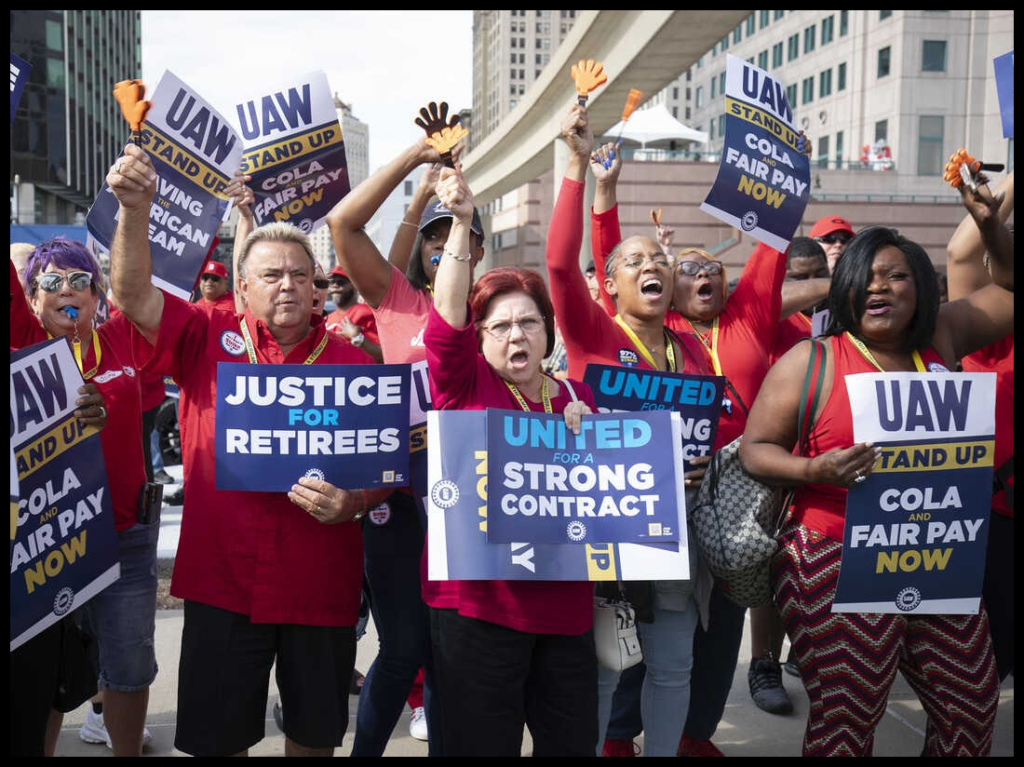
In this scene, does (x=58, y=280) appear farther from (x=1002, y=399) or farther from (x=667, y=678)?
(x=1002, y=399)

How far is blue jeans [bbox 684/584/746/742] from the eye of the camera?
3.91 m

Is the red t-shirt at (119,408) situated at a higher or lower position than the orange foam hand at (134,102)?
lower

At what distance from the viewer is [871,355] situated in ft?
10.7

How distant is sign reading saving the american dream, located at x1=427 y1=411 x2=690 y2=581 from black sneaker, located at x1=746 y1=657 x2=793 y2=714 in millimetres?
2177

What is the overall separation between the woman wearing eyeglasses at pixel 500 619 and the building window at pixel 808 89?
184 ft

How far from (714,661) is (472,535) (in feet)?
4.99

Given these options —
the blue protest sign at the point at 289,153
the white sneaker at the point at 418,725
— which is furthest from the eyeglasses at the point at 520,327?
the white sneaker at the point at 418,725

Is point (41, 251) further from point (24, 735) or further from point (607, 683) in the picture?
point (607, 683)

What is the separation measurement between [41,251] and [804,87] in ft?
186

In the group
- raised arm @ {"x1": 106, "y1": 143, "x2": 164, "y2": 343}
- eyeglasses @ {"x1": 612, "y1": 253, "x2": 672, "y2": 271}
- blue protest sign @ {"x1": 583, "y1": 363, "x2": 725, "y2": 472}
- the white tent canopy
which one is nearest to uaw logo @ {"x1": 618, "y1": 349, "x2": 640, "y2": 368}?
blue protest sign @ {"x1": 583, "y1": 363, "x2": 725, "y2": 472}

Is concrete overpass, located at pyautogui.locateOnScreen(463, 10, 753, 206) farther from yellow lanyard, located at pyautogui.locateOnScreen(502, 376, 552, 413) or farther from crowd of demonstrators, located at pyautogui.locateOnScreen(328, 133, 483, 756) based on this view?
yellow lanyard, located at pyautogui.locateOnScreen(502, 376, 552, 413)

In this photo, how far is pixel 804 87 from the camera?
180 feet

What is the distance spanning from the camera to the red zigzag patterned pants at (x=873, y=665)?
3.04 m

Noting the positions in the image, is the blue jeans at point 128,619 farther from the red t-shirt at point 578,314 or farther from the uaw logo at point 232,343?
the red t-shirt at point 578,314
